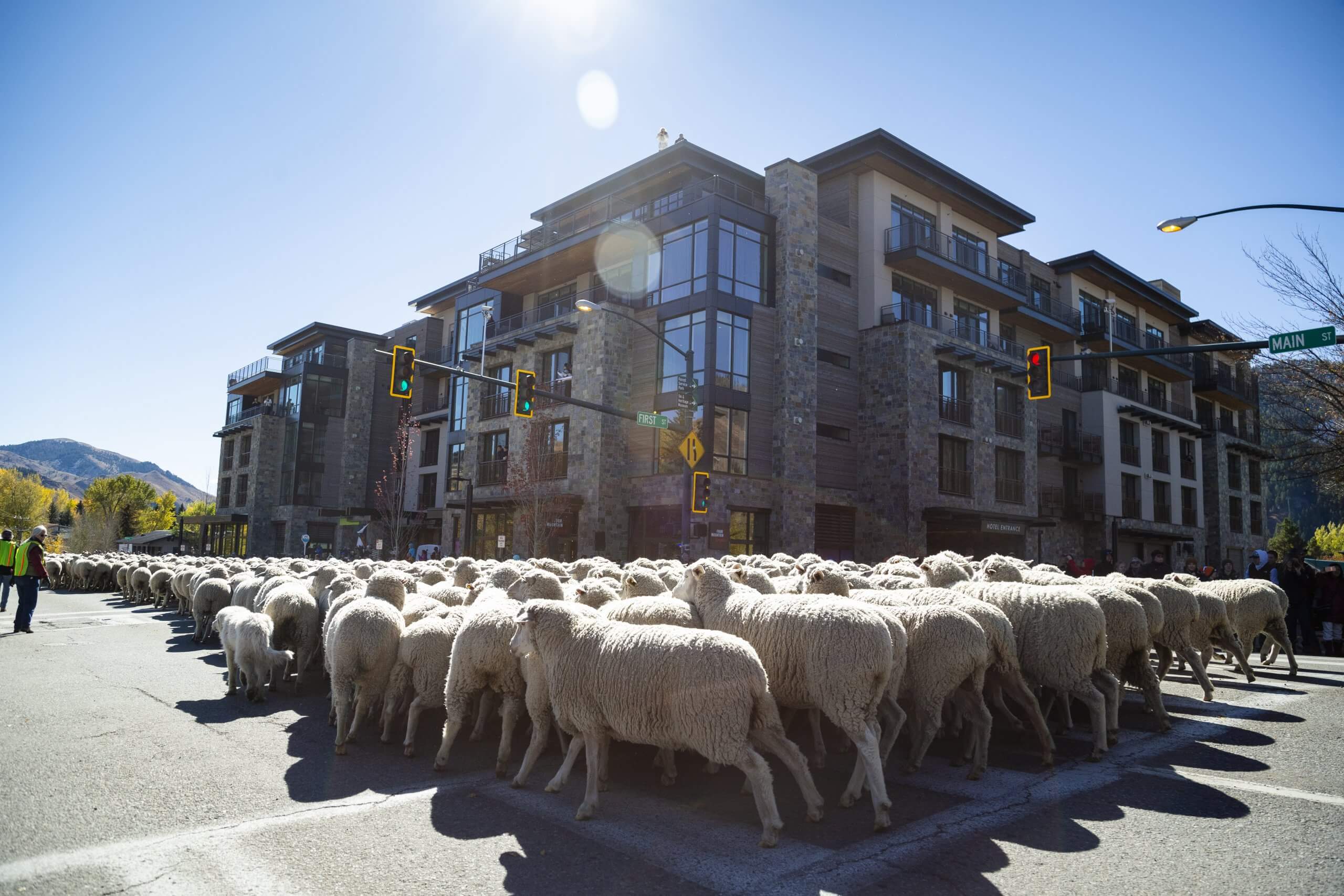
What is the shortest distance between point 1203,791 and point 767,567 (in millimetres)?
7194

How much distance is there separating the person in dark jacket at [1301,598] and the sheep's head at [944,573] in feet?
31.0

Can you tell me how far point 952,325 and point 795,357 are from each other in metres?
9.74

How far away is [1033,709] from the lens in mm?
6137

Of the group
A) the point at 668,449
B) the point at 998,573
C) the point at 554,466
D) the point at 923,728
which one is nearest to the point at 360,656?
the point at 923,728

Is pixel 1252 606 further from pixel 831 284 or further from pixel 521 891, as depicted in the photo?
pixel 831 284

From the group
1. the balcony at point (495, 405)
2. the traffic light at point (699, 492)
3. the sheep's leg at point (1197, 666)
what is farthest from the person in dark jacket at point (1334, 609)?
the balcony at point (495, 405)

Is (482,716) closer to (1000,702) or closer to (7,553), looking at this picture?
(1000,702)

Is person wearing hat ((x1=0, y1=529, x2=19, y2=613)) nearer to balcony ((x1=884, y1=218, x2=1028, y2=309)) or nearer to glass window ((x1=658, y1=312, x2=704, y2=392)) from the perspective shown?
glass window ((x1=658, y1=312, x2=704, y2=392))

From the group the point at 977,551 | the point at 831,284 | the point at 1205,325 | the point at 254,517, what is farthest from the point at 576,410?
the point at 1205,325

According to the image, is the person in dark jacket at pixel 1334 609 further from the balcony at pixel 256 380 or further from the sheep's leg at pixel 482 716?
the balcony at pixel 256 380

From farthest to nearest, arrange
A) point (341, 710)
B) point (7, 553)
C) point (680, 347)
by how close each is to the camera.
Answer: point (680, 347), point (7, 553), point (341, 710)

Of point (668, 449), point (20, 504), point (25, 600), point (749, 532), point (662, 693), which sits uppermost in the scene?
point (668, 449)

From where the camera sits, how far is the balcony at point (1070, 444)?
122ft

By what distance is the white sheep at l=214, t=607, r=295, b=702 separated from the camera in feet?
→ 26.7
